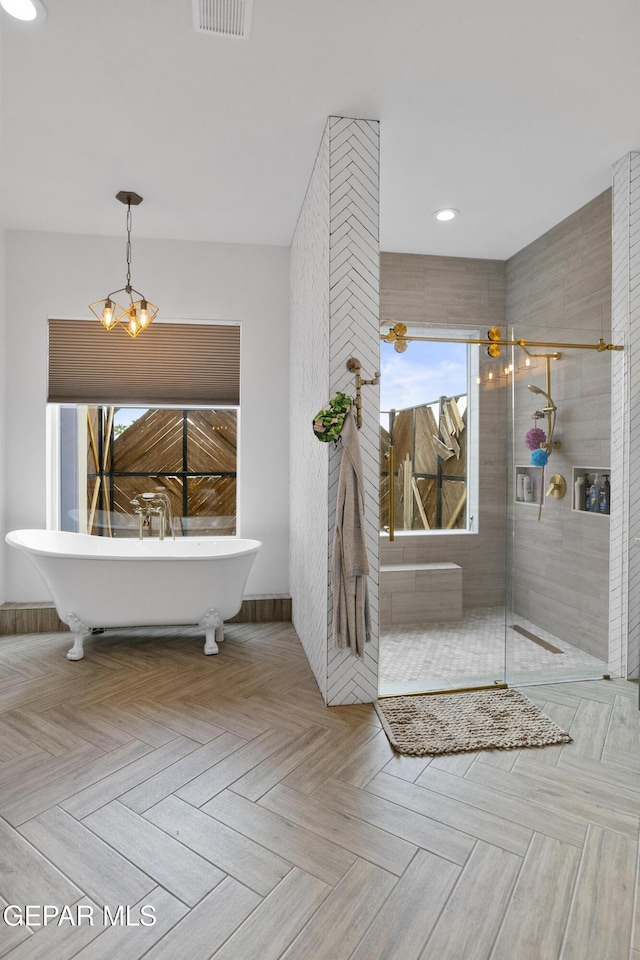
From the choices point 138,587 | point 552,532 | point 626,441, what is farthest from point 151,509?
point 626,441

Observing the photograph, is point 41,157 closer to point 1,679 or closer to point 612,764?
point 1,679

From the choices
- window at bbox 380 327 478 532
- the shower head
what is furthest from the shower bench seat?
the shower head

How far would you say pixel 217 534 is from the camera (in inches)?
176

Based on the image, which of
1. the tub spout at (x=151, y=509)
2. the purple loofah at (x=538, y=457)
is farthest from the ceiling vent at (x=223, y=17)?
the tub spout at (x=151, y=509)

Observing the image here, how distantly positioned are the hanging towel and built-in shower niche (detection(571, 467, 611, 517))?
1.35 meters

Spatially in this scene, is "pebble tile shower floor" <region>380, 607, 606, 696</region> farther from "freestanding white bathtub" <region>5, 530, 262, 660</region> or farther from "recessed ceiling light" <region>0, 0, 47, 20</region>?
"recessed ceiling light" <region>0, 0, 47, 20</region>

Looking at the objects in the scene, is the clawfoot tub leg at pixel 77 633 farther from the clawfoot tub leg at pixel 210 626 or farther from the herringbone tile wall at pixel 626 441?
the herringbone tile wall at pixel 626 441

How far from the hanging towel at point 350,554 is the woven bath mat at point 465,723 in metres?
0.37

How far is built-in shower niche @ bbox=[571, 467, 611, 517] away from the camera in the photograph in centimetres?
309

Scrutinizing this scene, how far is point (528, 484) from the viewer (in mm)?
3076

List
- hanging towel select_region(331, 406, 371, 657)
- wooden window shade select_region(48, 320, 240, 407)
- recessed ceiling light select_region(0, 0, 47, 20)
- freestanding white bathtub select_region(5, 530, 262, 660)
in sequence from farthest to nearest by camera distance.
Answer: wooden window shade select_region(48, 320, 240, 407) → freestanding white bathtub select_region(5, 530, 262, 660) → hanging towel select_region(331, 406, 371, 657) → recessed ceiling light select_region(0, 0, 47, 20)

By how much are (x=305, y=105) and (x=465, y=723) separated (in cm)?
302

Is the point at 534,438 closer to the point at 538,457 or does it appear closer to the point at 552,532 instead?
the point at 538,457

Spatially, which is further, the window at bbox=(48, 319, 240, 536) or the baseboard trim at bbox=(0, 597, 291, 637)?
the window at bbox=(48, 319, 240, 536)
